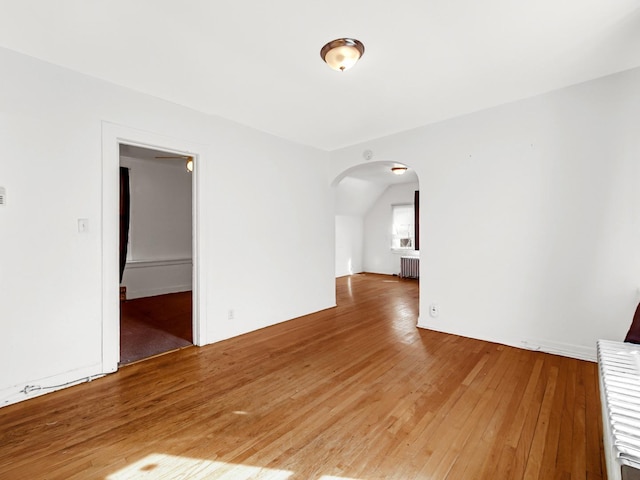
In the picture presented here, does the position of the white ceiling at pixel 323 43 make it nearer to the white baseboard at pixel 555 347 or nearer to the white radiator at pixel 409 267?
the white baseboard at pixel 555 347

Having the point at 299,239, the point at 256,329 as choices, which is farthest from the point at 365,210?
the point at 256,329

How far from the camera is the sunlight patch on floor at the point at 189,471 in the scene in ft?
4.86

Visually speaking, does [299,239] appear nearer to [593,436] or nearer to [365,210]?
[593,436]

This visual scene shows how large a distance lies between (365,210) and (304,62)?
6.74 metres

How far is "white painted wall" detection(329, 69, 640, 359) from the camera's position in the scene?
2627mm

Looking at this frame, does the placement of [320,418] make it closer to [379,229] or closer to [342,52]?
[342,52]

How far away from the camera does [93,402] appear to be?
214 cm

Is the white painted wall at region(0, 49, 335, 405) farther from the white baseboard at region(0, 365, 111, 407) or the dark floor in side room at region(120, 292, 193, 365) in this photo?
the dark floor in side room at region(120, 292, 193, 365)

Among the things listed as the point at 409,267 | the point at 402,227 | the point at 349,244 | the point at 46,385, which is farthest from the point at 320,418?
the point at 402,227

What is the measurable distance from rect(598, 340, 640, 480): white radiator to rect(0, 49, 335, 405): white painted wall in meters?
3.16

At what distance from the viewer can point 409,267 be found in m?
7.95

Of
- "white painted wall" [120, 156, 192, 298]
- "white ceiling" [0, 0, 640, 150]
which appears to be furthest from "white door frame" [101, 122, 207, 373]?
"white painted wall" [120, 156, 192, 298]

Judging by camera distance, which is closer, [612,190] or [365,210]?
[612,190]

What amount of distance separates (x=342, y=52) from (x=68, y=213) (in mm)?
2451
